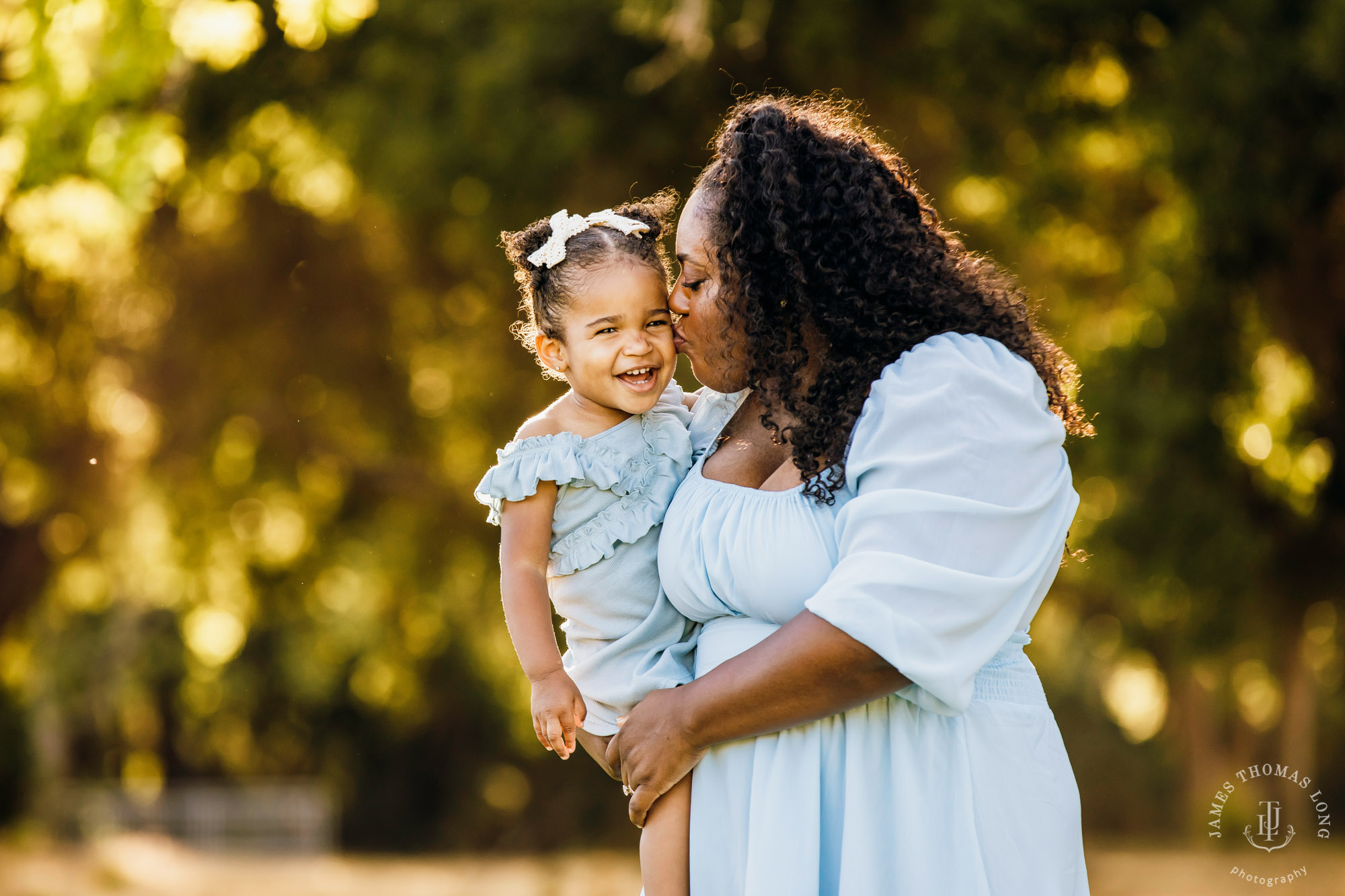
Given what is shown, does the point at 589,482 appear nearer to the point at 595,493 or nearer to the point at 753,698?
the point at 595,493

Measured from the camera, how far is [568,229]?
246cm

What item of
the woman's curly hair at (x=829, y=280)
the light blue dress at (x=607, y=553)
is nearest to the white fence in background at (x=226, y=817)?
the light blue dress at (x=607, y=553)

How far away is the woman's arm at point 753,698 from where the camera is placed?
1846 mm

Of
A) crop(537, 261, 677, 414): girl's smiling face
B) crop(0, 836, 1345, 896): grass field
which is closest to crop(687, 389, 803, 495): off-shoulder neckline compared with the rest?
crop(537, 261, 677, 414): girl's smiling face

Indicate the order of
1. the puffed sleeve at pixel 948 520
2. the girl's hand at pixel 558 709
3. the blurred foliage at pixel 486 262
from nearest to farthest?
the puffed sleeve at pixel 948 520, the girl's hand at pixel 558 709, the blurred foliage at pixel 486 262

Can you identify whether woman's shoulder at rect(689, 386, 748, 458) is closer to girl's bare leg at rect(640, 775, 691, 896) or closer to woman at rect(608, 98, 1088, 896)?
woman at rect(608, 98, 1088, 896)

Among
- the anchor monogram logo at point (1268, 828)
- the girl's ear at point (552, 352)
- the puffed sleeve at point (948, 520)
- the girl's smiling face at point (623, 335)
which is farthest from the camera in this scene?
the anchor monogram logo at point (1268, 828)

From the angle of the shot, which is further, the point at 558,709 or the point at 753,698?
the point at 558,709

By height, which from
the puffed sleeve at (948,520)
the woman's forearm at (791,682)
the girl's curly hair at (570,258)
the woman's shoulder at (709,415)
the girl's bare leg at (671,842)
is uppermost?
the girl's curly hair at (570,258)

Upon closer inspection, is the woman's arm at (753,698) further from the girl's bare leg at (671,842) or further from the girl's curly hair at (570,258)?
the girl's curly hair at (570,258)

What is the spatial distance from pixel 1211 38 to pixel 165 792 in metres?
17.7

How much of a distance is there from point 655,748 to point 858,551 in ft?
1.63

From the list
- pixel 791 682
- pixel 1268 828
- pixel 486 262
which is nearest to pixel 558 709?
pixel 791 682

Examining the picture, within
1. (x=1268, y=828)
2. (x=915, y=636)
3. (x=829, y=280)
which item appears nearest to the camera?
(x=915, y=636)
